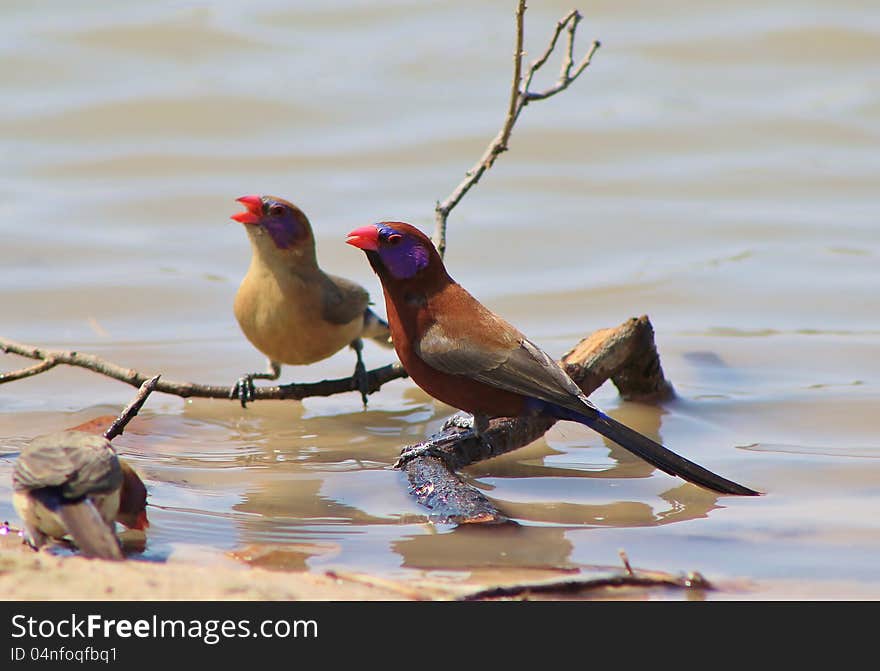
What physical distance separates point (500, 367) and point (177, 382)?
5.58 feet

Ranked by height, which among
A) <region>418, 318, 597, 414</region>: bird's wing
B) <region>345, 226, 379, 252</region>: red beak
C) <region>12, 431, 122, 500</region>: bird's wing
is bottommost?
<region>12, 431, 122, 500</region>: bird's wing

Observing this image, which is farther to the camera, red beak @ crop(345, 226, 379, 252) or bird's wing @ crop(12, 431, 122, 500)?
red beak @ crop(345, 226, 379, 252)

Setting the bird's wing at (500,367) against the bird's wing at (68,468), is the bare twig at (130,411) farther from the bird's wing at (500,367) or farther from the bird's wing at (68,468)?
the bird's wing at (500,367)

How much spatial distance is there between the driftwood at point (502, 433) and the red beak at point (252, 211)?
1528 millimetres

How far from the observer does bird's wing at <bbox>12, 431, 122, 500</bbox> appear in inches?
145

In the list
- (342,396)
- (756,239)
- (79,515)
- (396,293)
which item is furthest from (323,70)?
(79,515)

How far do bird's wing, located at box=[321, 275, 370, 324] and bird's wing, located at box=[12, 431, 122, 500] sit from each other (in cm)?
243

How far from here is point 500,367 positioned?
475cm

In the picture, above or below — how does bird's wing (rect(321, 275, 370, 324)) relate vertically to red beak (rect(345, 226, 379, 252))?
below

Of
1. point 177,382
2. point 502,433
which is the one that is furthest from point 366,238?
point 177,382

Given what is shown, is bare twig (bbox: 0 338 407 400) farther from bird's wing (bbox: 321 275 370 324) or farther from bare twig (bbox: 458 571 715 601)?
bare twig (bbox: 458 571 715 601)

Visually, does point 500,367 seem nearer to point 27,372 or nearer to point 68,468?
point 68,468

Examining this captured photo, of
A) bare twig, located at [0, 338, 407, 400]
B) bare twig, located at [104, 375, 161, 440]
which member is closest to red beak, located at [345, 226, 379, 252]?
bare twig, located at [104, 375, 161, 440]

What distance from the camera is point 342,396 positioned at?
685cm
